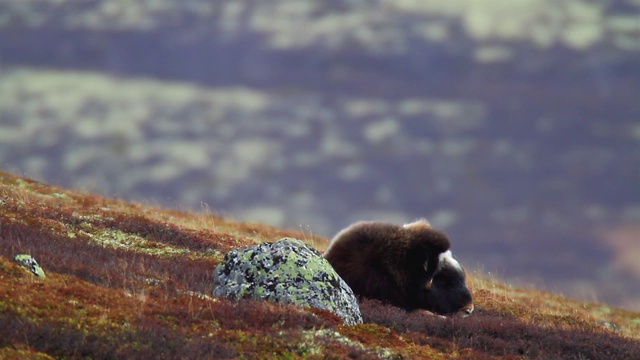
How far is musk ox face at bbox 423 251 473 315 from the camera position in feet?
59.6

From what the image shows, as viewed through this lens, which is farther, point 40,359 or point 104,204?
point 104,204

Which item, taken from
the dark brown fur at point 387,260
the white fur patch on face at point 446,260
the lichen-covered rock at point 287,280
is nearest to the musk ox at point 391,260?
the dark brown fur at point 387,260

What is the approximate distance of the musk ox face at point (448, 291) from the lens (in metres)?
18.2

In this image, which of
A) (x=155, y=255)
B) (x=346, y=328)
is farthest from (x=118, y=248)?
(x=346, y=328)

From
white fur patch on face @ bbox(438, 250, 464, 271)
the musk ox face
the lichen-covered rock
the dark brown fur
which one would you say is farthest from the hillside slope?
white fur patch on face @ bbox(438, 250, 464, 271)

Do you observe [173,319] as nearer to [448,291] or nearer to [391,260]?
[391,260]

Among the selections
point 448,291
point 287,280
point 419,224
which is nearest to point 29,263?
point 287,280

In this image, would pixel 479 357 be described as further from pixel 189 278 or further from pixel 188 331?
pixel 189 278

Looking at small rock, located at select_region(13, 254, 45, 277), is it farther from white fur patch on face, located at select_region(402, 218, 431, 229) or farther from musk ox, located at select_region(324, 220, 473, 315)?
white fur patch on face, located at select_region(402, 218, 431, 229)

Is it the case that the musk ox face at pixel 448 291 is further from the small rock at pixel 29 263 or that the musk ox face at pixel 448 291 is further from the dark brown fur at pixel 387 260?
the small rock at pixel 29 263

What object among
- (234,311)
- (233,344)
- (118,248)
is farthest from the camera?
(118,248)

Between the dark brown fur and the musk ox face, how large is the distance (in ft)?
1.50

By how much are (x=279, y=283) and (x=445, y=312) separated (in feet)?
18.4

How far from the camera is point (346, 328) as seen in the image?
→ 43.3 ft
